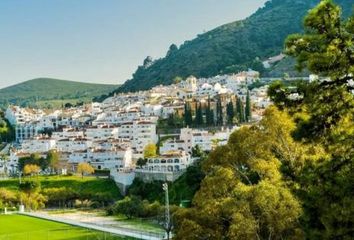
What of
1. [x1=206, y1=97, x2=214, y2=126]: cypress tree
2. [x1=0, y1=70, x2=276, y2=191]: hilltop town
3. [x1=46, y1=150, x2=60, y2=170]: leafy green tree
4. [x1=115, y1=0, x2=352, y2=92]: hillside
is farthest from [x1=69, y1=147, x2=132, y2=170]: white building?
[x1=115, y1=0, x2=352, y2=92]: hillside

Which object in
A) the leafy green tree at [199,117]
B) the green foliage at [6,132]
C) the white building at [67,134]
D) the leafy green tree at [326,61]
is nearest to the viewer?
the leafy green tree at [326,61]

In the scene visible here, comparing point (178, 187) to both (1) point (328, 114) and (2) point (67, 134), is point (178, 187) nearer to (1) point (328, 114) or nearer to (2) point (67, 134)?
(2) point (67, 134)

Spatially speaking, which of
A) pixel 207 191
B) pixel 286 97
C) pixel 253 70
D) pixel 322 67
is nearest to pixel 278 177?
pixel 207 191

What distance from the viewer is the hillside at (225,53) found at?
6284 inches

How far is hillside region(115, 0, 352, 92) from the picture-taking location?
159625 millimetres

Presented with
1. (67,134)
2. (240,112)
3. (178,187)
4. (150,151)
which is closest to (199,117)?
(240,112)

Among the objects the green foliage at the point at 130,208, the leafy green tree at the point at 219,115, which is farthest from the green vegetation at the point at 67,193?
the leafy green tree at the point at 219,115

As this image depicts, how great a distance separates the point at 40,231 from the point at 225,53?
127388 mm

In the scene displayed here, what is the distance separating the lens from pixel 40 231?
44.9m

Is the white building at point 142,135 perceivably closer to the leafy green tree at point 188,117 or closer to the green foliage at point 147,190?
the leafy green tree at point 188,117

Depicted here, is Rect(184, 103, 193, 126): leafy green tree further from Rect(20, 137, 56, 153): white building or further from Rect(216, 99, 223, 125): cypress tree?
Rect(20, 137, 56, 153): white building

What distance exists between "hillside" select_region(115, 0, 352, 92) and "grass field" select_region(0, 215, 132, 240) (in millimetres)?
97263

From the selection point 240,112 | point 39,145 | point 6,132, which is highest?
point 240,112

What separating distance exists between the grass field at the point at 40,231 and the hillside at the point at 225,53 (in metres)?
97.3
